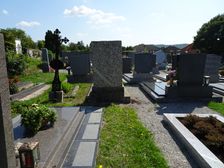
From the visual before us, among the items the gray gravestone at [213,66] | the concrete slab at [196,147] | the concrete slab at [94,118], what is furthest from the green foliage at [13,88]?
the gray gravestone at [213,66]

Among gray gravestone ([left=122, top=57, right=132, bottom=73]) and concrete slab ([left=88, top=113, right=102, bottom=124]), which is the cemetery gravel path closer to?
concrete slab ([left=88, top=113, right=102, bottom=124])

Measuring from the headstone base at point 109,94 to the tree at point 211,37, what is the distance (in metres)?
31.8

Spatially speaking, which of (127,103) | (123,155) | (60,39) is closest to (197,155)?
(123,155)

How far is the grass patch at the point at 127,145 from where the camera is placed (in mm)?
4383

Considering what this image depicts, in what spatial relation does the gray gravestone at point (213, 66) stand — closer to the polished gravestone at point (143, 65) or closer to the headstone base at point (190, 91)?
the polished gravestone at point (143, 65)

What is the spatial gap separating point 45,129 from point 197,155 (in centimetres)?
316

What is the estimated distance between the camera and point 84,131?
598cm

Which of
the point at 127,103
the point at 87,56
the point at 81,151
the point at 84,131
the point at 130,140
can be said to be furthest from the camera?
the point at 87,56

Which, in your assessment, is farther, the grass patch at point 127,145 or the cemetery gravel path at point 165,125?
the cemetery gravel path at point 165,125

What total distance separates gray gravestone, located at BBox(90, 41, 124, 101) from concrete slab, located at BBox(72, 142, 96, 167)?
4.76m

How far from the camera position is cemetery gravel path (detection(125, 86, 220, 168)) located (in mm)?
4539

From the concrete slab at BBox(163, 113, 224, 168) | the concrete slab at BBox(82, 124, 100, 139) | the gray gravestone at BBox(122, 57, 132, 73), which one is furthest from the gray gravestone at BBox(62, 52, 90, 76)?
the concrete slab at BBox(163, 113, 224, 168)

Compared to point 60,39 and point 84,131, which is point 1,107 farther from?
point 60,39

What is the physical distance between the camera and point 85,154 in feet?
15.0
